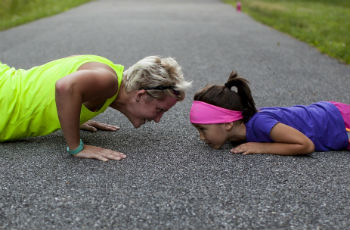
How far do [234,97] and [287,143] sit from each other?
0.50 m

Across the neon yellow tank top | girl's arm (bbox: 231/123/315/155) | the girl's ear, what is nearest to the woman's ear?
the neon yellow tank top

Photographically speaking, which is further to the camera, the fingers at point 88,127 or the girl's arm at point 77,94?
the fingers at point 88,127

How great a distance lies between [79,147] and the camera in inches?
108

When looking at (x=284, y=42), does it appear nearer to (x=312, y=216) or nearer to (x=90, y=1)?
(x=312, y=216)

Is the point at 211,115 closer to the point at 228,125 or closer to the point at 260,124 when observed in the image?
the point at 228,125

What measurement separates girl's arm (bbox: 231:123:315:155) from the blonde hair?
0.72 m

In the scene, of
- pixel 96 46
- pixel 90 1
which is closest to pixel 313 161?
pixel 96 46

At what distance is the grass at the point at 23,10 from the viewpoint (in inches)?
414

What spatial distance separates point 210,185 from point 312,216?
1.99ft

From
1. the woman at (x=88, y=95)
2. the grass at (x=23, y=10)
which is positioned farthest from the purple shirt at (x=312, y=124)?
the grass at (x=23, y=10)

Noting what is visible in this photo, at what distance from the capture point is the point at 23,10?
13102 millimetres

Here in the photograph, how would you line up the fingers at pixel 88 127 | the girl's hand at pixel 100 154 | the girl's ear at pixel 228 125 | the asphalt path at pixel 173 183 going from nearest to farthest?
1. the asphalt path at pixel 173 183
2. the girl's hand at pixel 100 154
3. the girl's ear at pixel 228 125
4. the fingers at pixel 88 127

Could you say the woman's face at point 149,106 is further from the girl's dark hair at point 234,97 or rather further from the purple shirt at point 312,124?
the purple shirt at point 312,124

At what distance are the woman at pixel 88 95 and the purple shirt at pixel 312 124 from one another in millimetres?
605
